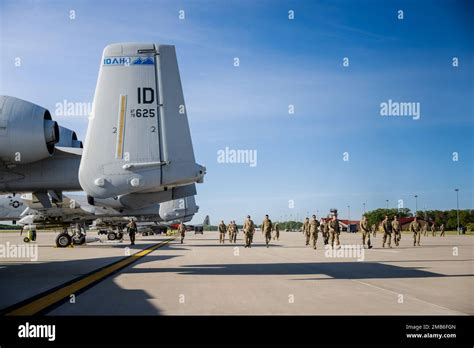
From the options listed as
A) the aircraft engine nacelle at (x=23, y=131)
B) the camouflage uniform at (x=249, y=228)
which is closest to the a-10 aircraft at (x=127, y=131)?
the aircraft engine nacelle at (x=23, y=131)

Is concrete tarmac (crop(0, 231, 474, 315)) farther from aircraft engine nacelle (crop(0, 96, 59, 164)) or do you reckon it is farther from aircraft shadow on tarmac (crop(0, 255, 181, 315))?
aircraft engine nacelle (crop(0, 96, 59, 164))

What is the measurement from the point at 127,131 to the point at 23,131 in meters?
2.27

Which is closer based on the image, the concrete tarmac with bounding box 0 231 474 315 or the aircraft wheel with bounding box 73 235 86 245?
the concrete tarmac with bounding box 0 231 474 315

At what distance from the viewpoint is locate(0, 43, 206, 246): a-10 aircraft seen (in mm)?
9961

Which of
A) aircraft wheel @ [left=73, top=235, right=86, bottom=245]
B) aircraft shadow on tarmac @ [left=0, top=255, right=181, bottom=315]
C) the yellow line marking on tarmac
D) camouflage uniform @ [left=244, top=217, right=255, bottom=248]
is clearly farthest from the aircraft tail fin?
aircraft wheel @ [left=73, top=235, right=86, bottom=245]

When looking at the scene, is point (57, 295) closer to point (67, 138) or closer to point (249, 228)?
point (67, 138)

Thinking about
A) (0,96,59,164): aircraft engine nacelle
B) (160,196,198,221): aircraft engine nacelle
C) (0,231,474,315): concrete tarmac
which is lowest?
(0,231,474,315): concrete tarmac

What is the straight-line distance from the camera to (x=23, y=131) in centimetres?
989

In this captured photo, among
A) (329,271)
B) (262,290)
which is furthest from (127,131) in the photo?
(329,271)

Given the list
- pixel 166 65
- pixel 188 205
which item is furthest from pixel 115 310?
pixel 188 205

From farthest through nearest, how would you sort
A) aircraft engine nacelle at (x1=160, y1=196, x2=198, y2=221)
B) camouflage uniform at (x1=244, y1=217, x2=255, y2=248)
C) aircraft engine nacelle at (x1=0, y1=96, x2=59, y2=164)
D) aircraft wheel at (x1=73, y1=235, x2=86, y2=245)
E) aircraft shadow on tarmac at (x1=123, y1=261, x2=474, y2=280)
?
aircraft engine nacelle at (x1=160, y1=196, x2=198, y2=221), aircraft wheel at (x1=73, y1=235, x2=86, y2=245), camouflage uniform at (x1=244, y1=217, x2=255, y2=248), aircraft shadow on tarmac at (x1=123, y1=261, x2=474, y2=280), aircraft engine nacelle at (x1=0, y1=96, x2=59, y2=164)

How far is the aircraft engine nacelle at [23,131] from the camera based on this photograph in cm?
982
